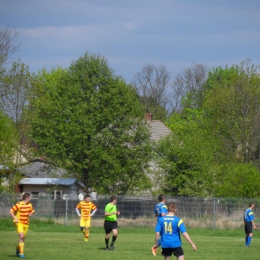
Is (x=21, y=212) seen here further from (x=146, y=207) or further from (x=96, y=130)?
(x=96, y=130)

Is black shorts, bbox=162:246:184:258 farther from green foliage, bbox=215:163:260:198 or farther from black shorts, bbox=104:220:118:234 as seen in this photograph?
green foliage, bbox=215:163:260:198

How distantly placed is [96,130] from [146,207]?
877cm

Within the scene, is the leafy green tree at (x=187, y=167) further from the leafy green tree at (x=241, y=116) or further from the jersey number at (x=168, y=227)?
the jersey number at (x=168, y=227)

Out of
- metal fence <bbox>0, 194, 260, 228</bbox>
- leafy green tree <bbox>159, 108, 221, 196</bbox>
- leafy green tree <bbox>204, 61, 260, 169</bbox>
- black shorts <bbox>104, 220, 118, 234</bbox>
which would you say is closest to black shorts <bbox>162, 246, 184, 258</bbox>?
black shorts <bbox>104, 220, 118, 234</bbox>

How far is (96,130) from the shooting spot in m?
42.9

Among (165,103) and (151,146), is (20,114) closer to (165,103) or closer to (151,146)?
(151,146)

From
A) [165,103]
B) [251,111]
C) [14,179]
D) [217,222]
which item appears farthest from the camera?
[165,103]

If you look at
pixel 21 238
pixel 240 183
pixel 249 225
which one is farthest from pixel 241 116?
pixel 21 238

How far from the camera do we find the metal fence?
36.2 m

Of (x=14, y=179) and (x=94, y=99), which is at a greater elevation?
(x=94, y=99)

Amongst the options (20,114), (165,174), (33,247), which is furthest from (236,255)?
(20,114)

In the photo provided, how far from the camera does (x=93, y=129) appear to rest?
4209 cm

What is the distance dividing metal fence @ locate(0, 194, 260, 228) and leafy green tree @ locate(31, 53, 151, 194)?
203 inches

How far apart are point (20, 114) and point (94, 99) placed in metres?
20.7
